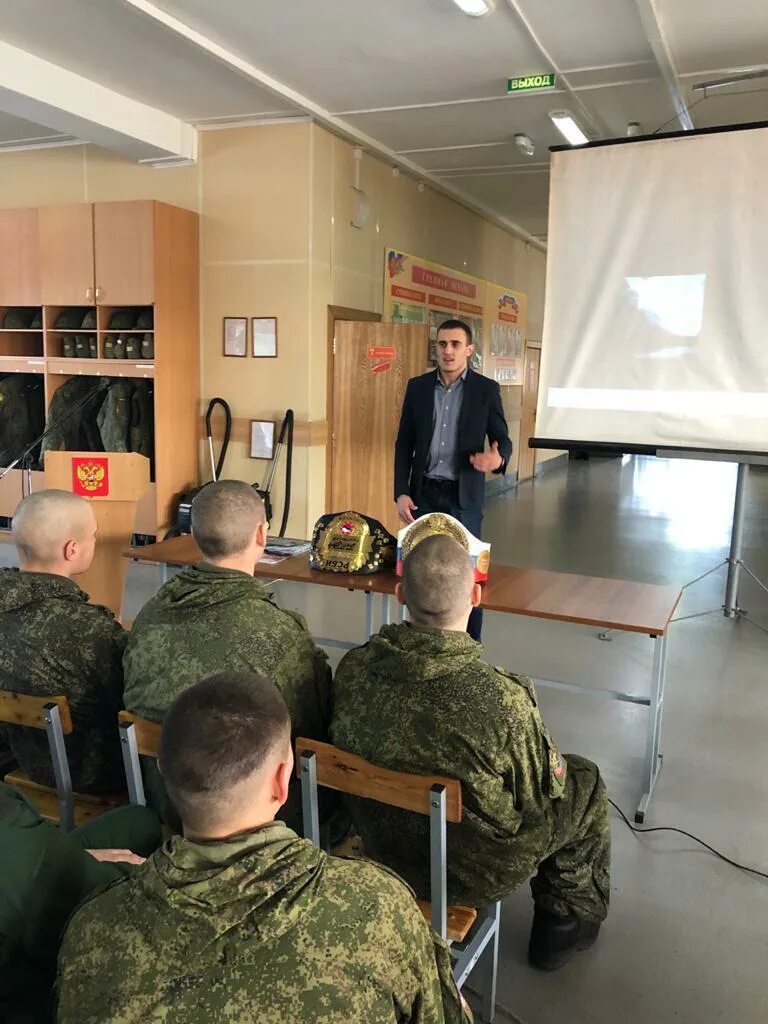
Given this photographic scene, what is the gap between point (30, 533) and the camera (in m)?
2.06

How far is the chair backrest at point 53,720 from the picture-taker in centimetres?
172

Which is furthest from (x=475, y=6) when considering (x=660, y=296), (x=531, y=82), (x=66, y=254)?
(x=66, y=254)

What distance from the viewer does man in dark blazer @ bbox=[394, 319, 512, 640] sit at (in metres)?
3.86

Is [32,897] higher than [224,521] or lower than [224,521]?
lower

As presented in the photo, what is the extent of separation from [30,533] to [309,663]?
0.82 metres

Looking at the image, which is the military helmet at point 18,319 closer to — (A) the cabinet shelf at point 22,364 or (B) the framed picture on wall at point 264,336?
(A) the cabinet shelf at point 22,364

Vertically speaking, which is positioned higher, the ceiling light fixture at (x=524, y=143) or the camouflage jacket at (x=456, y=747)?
the ceiling light fixture at (x=524, y=143)

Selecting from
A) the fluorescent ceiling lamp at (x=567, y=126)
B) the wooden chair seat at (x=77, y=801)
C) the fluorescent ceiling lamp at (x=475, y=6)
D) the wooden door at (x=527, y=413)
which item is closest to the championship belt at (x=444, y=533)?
the wooden chair seat at (x=77, y=801)

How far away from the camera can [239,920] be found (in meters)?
0.88

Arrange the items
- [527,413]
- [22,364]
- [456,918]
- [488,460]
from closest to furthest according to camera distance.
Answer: [456,918], [488,460], [22,364], [527,413]

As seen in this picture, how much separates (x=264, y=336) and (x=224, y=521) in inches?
172

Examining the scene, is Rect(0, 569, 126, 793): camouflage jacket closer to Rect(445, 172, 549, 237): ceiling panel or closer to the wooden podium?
the wooden podium

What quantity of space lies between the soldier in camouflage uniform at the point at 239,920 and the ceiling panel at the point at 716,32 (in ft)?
13.9

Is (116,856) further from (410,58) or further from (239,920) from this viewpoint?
(410,58)
